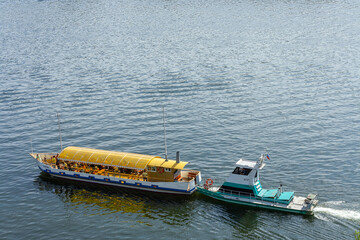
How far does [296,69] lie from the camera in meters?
128

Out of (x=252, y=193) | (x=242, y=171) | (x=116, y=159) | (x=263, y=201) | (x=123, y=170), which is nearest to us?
(x=263, y=201)

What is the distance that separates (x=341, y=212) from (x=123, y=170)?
34785 millimetres

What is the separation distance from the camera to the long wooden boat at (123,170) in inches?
2936

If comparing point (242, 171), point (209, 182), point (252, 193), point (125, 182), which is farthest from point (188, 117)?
point (252, 193)

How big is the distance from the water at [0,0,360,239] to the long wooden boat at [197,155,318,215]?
55.4 inches

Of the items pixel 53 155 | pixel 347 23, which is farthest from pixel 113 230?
pixel 347 23

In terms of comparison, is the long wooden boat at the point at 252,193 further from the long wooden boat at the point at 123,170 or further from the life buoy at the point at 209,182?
the long wooden boat at the point at 123,170

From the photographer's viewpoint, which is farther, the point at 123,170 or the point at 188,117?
the point at 188,117

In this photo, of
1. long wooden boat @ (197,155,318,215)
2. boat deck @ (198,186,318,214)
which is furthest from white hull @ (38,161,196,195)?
boat deck @ (198,186,318,214)

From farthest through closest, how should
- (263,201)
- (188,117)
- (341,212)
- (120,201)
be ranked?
(188,117), (120,201), (263,201), (341,212)

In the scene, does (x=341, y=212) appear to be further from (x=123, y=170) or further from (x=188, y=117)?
(x=188, y=117)

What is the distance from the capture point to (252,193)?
231 ft

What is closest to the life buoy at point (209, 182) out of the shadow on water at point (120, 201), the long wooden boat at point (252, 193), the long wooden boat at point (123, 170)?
the long wooden boat at point (252, 193)

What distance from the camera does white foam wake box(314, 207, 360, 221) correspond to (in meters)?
64.8
